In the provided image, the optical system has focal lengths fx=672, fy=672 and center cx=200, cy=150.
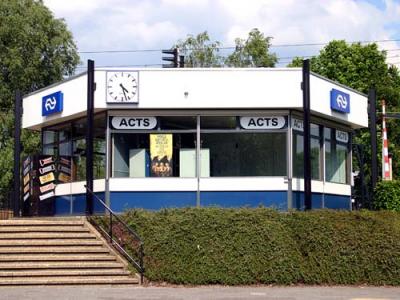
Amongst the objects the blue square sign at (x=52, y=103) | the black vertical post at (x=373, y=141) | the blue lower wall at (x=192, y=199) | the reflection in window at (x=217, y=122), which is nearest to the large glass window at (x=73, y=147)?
the blue square sign at (x=52, y=103)

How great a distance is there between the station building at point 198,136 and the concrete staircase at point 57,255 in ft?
8.09

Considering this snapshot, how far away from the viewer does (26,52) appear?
38844 mm

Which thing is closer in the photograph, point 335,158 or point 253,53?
point 335,158

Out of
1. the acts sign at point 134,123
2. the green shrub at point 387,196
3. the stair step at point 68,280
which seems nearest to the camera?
the stair step at point 68,280

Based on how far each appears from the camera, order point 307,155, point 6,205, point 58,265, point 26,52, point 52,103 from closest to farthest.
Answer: point 58,265
point 307,155
point 52,103
point 6,205
point 26,52

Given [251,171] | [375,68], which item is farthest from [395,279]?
[375,68]

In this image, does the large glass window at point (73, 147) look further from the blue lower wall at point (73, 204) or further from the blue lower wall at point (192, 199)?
the blue lower wall at point (192, 199)

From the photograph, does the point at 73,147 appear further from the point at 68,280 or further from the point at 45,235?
the point at 68,280

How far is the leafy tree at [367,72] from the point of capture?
135 ft

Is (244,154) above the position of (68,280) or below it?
above

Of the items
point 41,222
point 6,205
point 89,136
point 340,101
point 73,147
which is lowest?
point 41,222

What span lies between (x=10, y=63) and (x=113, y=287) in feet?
→ 83.2

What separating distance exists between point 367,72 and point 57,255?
2943 cm

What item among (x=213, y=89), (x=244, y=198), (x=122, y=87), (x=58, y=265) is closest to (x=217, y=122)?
(x=213, y=89)
